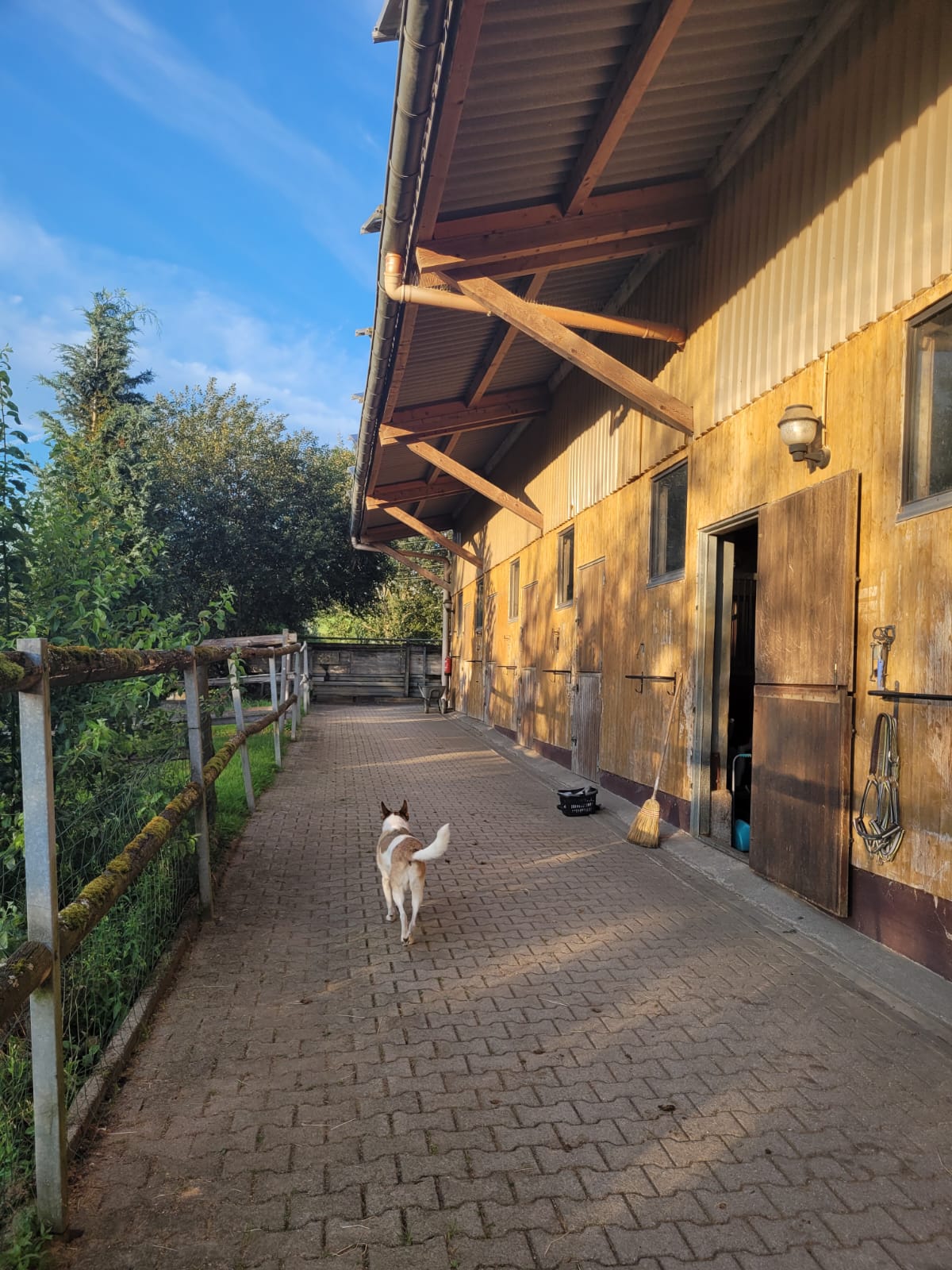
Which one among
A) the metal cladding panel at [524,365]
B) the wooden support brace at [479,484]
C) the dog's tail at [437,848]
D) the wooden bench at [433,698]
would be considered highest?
the metal cladding panel at [524,365]

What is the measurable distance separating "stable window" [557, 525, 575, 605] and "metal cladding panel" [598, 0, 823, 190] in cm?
540

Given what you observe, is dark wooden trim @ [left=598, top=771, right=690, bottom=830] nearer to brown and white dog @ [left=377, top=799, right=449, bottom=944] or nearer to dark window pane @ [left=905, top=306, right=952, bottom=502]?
brown and white dog @ [left=377, top=799, right=449, bottom=944]

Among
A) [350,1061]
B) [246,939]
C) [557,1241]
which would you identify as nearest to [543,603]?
[246,939]

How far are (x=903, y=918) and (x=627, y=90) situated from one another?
4852 millimetres

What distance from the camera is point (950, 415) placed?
4.11 meters

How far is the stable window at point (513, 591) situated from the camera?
15.4 meters

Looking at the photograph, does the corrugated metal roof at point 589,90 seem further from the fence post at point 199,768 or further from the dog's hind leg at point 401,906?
the dog's hind leg at point 401,906

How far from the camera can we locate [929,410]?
4.26 meters

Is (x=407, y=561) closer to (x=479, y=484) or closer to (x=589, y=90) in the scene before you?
(x=479, y=484)

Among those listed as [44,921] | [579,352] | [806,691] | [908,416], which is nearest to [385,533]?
[579,352]

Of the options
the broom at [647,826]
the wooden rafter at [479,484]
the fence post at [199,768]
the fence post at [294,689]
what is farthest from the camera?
the fence post at [294,689]

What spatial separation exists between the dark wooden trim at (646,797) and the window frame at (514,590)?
6.17 m

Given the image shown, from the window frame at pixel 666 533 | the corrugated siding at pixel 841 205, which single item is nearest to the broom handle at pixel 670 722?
the window frame at pixel 666 533

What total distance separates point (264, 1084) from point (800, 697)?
372cm
